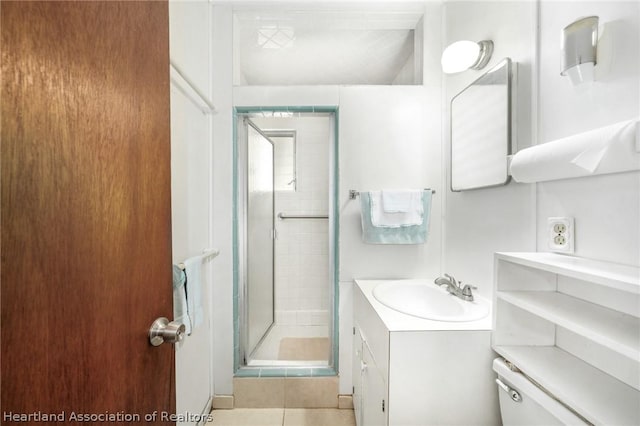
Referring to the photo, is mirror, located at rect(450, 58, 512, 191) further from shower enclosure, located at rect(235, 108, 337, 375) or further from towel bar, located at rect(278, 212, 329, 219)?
towel bar, located at rect(278, 212, 329, 219)

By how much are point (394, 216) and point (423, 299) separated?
49 cm

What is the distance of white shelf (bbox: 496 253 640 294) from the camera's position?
55cm

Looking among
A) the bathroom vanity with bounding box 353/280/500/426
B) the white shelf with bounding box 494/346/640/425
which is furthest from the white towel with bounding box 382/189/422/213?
the white shelf with bounding box 494/346/640/425

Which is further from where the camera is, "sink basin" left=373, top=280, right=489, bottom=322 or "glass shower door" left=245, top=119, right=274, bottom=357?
"glass shower door" left=245, top=119, right=274, bottom=357

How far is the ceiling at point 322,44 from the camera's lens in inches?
67.2

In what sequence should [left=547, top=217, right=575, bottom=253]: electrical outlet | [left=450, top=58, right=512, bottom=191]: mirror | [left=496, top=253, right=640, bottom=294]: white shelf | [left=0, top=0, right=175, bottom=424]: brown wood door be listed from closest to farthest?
[left=0, top=0, right=175, bottom=424]: brown wood door < [left=496, top=253, right=640, bottom=294]: white shelf < [left=547, top=217, right=575, bottom=253]: electrical outlet < [left=450, top=58, right=512, bottom=191]: mirror

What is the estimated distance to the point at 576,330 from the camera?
0.64m

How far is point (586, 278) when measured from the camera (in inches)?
24.3

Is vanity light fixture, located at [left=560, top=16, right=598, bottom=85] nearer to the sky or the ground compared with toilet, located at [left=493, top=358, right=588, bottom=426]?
nearer to the sky

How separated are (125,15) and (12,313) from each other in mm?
545

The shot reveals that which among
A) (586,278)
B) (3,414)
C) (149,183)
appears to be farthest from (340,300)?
(3,414)

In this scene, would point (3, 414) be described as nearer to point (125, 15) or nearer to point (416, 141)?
point (125, 15)

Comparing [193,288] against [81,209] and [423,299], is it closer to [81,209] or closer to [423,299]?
[81,209]

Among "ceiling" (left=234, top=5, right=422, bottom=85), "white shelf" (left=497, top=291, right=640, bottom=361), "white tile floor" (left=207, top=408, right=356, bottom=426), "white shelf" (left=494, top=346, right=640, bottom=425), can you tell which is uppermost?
"ceiling" (left=234, top=5, right=422, bottom=85)
